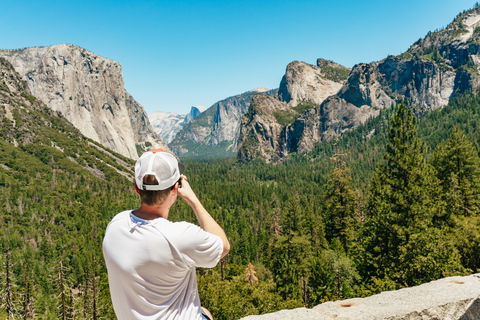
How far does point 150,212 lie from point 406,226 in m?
17.8

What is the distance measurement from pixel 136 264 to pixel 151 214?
41 centimetres

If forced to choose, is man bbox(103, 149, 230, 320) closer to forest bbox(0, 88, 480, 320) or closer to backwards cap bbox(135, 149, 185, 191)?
backwards cap bbox(135, 149, 185, 191)

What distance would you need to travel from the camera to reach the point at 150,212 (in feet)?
7.63

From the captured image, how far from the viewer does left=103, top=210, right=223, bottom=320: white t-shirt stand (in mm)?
2105

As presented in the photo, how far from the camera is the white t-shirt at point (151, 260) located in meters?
2.10

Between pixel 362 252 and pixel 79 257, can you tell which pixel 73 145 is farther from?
pixel 362 252

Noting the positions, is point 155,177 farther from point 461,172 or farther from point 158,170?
point 461,172

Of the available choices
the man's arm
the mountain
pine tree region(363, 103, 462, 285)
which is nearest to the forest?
pine tree region(363, 103, 462, 285)

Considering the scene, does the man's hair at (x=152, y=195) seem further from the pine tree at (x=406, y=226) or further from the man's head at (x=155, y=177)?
the pine tree at (x=406, y=226)

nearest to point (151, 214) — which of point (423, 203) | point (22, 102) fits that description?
point (423, 203)

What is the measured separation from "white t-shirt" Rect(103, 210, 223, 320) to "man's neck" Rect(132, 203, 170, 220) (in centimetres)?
6

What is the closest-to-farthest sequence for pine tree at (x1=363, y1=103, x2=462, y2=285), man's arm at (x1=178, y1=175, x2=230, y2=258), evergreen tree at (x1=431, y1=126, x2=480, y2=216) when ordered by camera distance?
man's arm at (x1=178, y1=175, x2=230, y2=258) < pine tree at (x1=363, y1=103, x2=462, y2=285) < evergreen tree at (x1=431, y1=126, x2=480, y2=216)

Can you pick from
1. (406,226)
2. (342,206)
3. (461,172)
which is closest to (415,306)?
(406,226)

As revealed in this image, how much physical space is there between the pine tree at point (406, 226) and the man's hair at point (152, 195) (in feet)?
54.5
